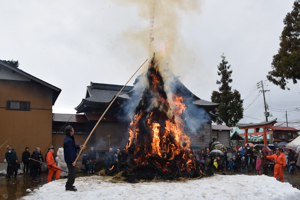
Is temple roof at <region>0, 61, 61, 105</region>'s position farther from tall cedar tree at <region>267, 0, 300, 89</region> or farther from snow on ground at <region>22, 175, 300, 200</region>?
tall cedar tree at <region>267, 0, 300, 89</region>

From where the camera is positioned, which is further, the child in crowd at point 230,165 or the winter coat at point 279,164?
the child in crowd at point 230,165

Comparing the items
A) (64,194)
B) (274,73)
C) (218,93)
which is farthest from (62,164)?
(218,93)

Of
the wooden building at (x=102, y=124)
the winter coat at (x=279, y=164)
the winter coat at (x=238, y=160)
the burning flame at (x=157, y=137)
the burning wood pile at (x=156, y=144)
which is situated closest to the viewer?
the burning wood pile at (x=156, y=144)

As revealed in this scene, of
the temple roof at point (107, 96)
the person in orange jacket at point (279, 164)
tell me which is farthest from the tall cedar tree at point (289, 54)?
the person in orange jacket at point (279, 164)

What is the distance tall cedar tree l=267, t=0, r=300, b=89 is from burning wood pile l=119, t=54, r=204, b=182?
43.0 feet

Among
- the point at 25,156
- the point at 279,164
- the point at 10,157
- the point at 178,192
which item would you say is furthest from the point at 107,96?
the point at 178,192

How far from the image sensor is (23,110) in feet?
58.1

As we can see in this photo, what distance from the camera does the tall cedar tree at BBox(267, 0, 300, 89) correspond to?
19406 mm

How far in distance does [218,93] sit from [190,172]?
3042 cm

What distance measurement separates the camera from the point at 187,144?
11000mm

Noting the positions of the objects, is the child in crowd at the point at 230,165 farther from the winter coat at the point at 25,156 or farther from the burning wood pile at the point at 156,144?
the winter coat at the point at 25,156

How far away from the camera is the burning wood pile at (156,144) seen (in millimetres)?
9172

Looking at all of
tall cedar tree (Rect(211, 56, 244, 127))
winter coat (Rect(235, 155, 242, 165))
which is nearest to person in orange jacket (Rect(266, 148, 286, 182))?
winter coat (Rect(235, 155, 242, 165))

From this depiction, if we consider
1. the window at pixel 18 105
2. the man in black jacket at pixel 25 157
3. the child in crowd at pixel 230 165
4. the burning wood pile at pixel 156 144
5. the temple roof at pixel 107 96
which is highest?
the temple roof at pixel 107 96
